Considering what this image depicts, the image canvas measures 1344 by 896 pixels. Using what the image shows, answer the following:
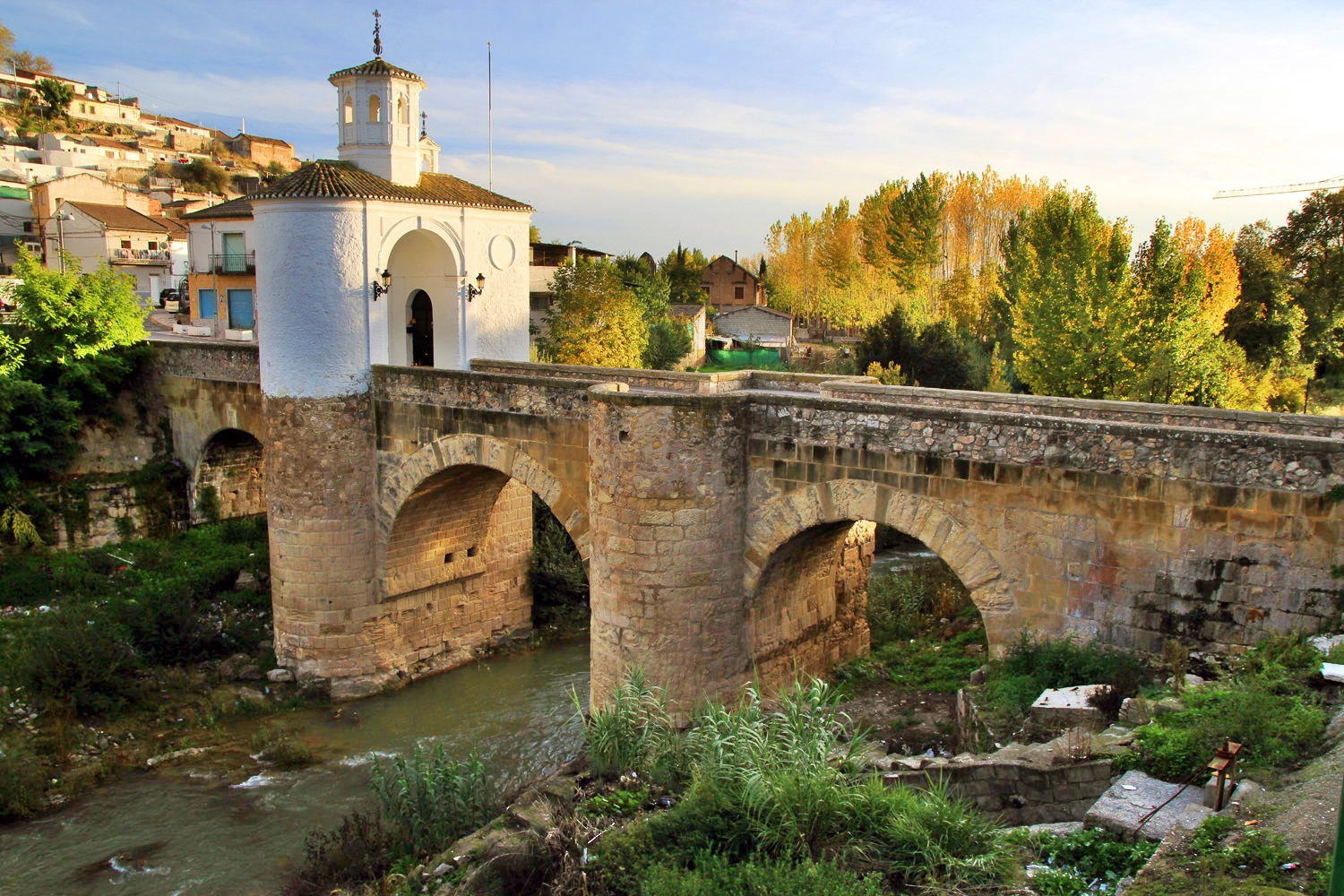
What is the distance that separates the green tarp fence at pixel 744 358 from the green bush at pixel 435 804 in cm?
3092

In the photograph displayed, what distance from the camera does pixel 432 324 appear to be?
54.6 ft

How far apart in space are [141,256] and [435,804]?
34.2 meters

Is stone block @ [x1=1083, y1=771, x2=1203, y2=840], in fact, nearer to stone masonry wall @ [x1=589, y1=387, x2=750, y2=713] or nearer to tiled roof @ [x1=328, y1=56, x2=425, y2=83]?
stone masonry wall @ [x1=589, y1=387, x2=750, y2=713]

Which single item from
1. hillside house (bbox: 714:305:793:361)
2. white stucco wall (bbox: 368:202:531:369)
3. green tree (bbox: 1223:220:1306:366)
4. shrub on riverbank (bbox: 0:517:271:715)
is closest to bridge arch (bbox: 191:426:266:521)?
shrub on riverbank (bbox: 0:517:271:715)

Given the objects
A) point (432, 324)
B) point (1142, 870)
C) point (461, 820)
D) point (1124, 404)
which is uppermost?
point (432, 324)

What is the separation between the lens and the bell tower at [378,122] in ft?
49.9

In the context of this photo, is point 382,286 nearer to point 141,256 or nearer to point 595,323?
point 595,323

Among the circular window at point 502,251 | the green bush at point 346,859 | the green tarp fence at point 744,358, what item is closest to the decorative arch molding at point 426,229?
the circular window at point 502,251

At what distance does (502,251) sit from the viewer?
1638 cm

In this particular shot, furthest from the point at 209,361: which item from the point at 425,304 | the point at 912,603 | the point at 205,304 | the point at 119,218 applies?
the point at 119,218

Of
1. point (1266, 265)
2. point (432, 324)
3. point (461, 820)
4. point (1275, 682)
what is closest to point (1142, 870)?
point (1275, 682)

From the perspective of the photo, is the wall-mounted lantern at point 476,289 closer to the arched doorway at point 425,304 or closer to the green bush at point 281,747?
the arched doorway at point 425,304

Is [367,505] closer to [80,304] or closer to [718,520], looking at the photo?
[718,520]

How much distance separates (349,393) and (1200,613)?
11283 millimetres
